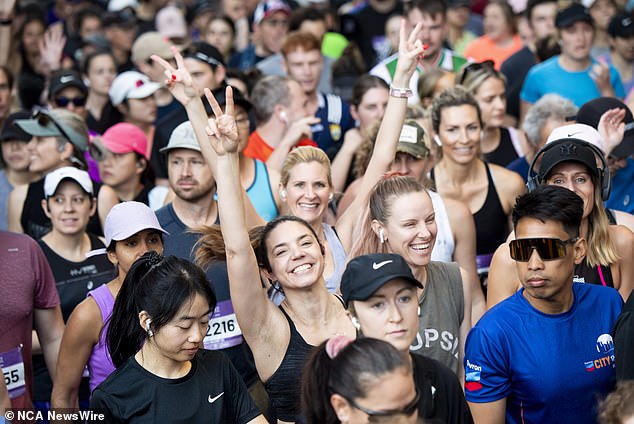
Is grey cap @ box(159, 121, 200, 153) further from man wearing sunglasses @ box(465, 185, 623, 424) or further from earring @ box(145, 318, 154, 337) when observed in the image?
man wearing sunglasses @ box(465, 185, 623, 424)

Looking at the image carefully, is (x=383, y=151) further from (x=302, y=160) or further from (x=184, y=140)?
(x=184, y=140)

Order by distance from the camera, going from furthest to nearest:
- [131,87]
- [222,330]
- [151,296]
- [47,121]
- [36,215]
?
[131,87] < [47,121] < [36,215] < [222,330] < [151,296]

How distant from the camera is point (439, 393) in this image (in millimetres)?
3629

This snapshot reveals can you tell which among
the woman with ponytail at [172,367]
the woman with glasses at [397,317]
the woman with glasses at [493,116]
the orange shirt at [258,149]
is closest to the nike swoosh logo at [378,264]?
the woman with glasses at [397,317]

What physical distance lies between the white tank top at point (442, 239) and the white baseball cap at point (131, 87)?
398 cm

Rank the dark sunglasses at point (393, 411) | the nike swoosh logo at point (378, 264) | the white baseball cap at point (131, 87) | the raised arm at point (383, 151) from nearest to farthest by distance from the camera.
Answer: the dark sunglasses at point (393, 411) < the nike swoosh logo at point (378, 264) < the raised arm at point (383, 151) < the white baseball cap at point (131, 87)

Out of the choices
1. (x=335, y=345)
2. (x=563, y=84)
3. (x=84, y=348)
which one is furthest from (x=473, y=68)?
(x=335, y=345)

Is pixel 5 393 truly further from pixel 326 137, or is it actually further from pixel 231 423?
pixel 326 137

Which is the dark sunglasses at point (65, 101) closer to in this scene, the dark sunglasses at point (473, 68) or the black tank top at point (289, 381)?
the dark sunglasses at point (473, 68)

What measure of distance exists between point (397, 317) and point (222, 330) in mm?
1629

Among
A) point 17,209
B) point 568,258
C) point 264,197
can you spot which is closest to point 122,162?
point 17,209

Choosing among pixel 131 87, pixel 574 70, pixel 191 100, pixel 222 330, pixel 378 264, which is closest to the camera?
pixel 378 264

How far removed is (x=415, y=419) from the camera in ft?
Answer: 10.7

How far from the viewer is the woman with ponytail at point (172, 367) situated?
12.9 feet
